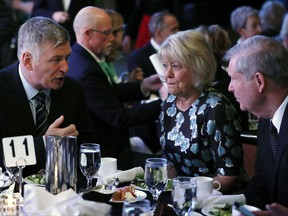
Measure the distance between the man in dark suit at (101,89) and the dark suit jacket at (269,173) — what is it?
1547mm

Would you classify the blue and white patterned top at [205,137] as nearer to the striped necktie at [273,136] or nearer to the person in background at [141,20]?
the striped necktie at [273,136]

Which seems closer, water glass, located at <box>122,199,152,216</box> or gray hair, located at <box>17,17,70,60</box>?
water glass, located at <box>122,199,152,216</box>

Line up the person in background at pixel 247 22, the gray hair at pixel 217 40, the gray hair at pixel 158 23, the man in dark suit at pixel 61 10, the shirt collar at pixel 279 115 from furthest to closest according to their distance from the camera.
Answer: the person in background at pixel 247 22 → the gray hair at pixel 158 23 → the man in dark suit at pixel 61 10 → the gray hair at pixel 217 40 → the shirt collar at pixel 279 115

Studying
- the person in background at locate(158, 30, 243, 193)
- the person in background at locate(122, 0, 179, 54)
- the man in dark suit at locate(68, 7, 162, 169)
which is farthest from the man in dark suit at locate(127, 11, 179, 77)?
the person in background at locate(158, 30, 243, 193)

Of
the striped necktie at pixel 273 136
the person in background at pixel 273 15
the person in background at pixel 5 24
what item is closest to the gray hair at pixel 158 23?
the person in background at pixel 5 24

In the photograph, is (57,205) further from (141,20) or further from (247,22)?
(141,20)

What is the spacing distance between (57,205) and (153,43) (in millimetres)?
4617

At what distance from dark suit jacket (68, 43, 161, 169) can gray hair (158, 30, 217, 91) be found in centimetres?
103

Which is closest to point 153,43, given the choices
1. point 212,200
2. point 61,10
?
point 61,10

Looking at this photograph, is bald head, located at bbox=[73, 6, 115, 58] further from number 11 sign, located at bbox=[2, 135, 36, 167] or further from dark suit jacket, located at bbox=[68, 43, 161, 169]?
number 11 sign, located at bbox=[2, 135, 36, 167]

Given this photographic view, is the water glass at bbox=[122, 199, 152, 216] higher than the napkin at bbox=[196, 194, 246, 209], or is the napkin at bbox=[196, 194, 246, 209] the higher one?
the water glass at bbox=[122, 199, 152, 216]

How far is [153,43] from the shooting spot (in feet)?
22.6

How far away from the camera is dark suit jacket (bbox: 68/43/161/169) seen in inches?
190

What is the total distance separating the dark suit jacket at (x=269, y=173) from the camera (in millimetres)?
3027
